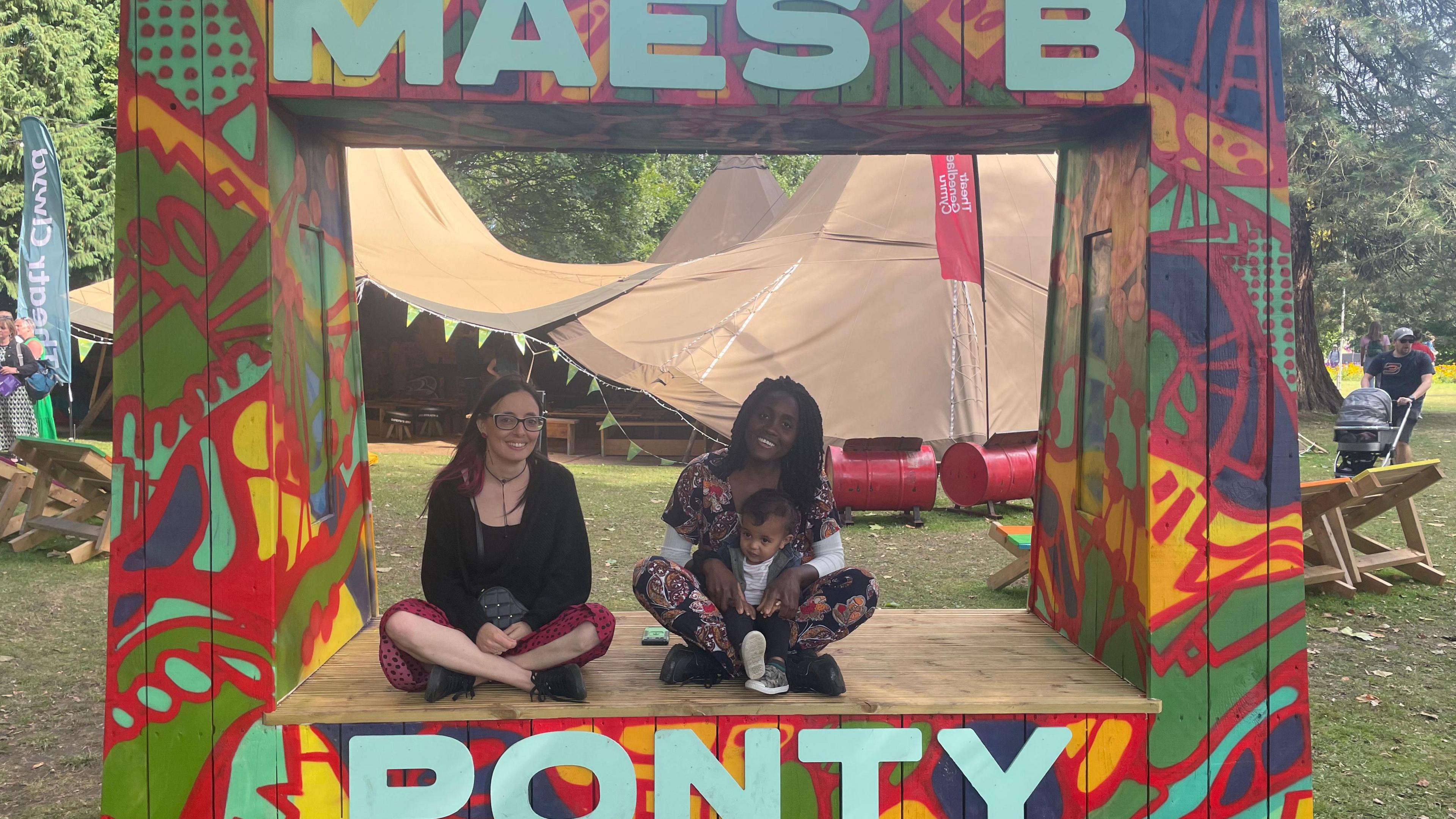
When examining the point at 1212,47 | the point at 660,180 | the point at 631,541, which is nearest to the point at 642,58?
the point at 1212,47

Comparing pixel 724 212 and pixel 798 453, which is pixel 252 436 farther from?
pixel 724 212

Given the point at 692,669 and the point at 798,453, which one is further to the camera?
the point at 798,453

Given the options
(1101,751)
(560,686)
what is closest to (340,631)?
(560,686)

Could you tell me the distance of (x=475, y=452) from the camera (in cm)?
339

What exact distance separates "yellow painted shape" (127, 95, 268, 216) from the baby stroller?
762 cm

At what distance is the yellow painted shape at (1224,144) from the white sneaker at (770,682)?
193 centimetres

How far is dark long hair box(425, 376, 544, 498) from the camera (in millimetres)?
3318

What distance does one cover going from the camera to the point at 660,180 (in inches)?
1200

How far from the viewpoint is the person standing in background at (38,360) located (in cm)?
905

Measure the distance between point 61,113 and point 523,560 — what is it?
71.0 ft

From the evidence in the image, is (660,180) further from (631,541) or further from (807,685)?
(807,685)

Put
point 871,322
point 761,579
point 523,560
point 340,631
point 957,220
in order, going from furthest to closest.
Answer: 1. point 871,322
2. point 957,220
3. point 340,631
4. point 761,579
5. point 523,560

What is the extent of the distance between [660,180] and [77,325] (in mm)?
18466

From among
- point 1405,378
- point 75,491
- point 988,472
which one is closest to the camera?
point 75,491
